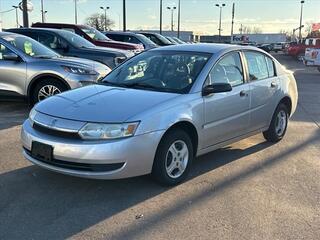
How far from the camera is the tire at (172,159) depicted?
15.7 feet

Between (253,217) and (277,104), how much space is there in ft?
9.97

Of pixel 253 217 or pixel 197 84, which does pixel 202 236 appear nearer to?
pixel 253 217

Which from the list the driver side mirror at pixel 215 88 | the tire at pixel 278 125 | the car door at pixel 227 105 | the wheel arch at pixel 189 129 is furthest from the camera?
the tire at pixel 278 125

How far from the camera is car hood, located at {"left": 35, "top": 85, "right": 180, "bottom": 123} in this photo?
460 cm

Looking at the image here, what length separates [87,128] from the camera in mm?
4473

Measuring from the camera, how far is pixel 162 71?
572 cm

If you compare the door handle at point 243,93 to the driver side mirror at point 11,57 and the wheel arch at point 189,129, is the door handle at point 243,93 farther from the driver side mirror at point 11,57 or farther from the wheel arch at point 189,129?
the driver side mirror at point 11,57

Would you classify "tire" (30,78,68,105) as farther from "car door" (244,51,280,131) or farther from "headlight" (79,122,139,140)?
"headlight" (79,122,139,140)

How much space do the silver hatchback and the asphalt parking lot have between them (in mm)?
2825

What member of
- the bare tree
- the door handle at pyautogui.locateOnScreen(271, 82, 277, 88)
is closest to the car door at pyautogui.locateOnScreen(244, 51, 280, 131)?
the door handle at pyautogui.locateOnScreen(271, 82, 277, 88)

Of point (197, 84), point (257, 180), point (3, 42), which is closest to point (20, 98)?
point (3, 42)

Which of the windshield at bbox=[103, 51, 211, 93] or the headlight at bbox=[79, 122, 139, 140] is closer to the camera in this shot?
the headlight at bbox=[79, 122, 139, 140]

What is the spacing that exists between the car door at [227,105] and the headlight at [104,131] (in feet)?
3.92

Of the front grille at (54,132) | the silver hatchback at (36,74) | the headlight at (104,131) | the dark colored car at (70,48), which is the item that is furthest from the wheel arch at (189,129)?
the dark colored car at (70,48)
